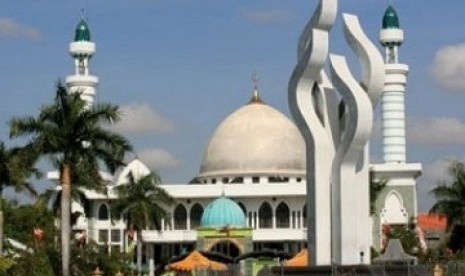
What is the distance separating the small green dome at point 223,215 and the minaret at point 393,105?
1280 centimetres

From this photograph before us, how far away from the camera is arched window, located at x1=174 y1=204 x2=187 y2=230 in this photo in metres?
86.1

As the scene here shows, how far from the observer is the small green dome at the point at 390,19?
88.9m

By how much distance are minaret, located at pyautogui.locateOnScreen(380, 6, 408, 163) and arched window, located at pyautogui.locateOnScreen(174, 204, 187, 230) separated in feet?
48.0

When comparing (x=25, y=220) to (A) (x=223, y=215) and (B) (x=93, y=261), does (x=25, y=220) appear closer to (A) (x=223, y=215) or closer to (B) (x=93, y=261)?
(B) (x=93, y=261)

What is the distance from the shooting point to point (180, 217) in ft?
284

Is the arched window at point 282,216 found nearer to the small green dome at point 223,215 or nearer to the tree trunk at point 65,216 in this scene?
the small green dome at point 223,215

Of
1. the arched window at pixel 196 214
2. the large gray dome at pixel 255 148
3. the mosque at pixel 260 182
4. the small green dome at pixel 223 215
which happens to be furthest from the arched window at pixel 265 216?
the small green dome at pixel 223 215

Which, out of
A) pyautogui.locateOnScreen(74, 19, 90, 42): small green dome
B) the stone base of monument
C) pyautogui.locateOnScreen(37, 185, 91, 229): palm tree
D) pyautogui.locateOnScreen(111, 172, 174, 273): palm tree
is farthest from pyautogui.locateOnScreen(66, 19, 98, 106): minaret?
the stone base of monument

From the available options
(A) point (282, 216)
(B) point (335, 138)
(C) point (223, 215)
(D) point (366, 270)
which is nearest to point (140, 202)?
(C) point (223, 215)

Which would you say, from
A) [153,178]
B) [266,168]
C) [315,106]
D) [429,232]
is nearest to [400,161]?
[266,168]

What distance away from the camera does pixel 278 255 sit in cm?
6575

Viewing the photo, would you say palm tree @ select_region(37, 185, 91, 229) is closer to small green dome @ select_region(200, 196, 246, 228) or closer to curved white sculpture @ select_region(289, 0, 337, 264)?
curved white sculpture @ select_region(289, 0, 337, 264)

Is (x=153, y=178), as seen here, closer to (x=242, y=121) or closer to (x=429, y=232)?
(x=242, y=121)

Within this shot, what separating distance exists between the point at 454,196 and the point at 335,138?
68.6 ft
